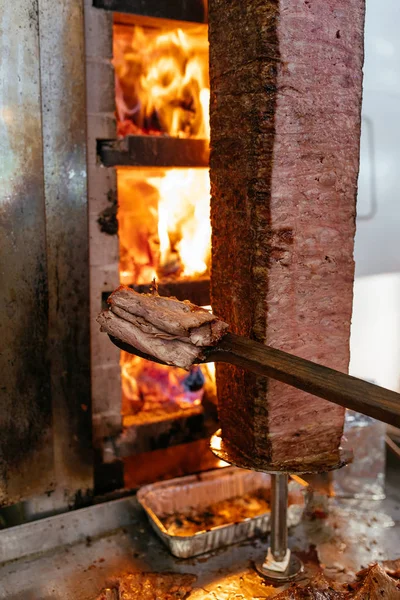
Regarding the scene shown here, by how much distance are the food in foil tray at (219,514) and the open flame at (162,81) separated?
2403 mm

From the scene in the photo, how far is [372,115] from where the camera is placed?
182 inches

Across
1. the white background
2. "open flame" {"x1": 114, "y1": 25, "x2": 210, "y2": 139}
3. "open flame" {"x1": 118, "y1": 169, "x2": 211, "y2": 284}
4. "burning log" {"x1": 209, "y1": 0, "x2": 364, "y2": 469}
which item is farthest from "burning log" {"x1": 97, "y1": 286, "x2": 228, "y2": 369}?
the white background

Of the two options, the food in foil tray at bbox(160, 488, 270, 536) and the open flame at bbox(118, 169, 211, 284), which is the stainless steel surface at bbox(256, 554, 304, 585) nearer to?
the food in foil tray at bbox(160, 488, 270, 536)

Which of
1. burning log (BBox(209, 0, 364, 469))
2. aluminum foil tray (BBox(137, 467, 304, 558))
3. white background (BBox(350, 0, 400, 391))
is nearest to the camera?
burning log (BBox(209, 0, 364, 469))

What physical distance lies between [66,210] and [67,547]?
78.3 inches

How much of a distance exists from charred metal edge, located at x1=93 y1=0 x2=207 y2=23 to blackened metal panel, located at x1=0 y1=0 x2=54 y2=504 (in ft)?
1.66

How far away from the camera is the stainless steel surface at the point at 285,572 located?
3021 millimetres

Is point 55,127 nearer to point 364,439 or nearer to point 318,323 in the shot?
point 318,323

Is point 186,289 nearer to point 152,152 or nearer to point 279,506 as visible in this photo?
point 152,152

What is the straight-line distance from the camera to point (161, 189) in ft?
13.3

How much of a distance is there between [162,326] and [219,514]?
1.85m

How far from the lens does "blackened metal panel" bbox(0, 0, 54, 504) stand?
309cm

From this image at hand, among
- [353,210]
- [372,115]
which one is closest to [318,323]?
[353,210]

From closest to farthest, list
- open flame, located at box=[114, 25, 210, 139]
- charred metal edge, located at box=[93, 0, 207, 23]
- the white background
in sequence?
charred metal edge, located at box=[93, 0, 207, 23], open flame, located at box=[114, 25, 210, 139], the white background
